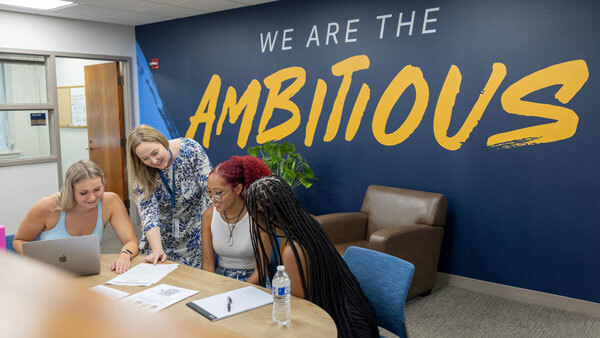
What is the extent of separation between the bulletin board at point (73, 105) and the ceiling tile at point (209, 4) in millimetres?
3412

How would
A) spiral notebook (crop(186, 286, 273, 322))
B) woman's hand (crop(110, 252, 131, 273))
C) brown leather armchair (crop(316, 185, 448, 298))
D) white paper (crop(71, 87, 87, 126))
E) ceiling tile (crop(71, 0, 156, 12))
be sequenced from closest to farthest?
spiral notebook (crop(186, 286, 273, 322)), woman's hand (crop(110, 252, 131, 273)), brown leather armchair (crop(316, 185, 448, 298)), ceiling tile (crop(71, 0, 156, 12)), white paper (crop(71, 87, 87, 126))

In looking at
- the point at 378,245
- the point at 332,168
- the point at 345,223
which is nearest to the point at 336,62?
the point at 332,168

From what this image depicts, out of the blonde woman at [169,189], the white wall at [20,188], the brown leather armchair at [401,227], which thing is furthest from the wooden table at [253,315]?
the white wall at [20,188]

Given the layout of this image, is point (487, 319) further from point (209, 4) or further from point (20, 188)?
point (20, 188)

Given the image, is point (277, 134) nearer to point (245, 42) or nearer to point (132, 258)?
point (245, 42)

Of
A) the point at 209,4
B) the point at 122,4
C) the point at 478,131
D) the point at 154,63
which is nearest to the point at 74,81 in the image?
the point at 154,63

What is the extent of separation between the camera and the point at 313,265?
6.67ft

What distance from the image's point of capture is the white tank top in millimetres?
2678

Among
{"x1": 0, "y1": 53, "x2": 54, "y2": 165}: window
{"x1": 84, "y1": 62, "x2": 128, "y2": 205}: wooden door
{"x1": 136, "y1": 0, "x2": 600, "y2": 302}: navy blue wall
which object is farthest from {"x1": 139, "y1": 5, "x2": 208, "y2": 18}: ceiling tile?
{"x1": 0, "y1": 53, "x2": 54, "y2": 165}: window

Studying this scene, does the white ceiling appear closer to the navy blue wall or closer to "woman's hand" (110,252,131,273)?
the navy blue wall

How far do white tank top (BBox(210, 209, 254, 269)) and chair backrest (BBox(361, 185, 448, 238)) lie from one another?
75.5 inches

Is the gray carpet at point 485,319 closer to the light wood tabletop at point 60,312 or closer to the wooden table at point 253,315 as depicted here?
the wooden table at point 253,315

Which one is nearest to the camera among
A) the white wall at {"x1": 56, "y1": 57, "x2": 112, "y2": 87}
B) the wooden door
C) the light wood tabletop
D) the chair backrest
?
the light wood tabletop

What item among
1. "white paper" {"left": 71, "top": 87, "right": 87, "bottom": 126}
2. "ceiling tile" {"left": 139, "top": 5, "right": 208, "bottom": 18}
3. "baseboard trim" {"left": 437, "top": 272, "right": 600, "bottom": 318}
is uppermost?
"ceiling tile" {"left": 139, "top": 5, "right": 208, "bottom": 18}
